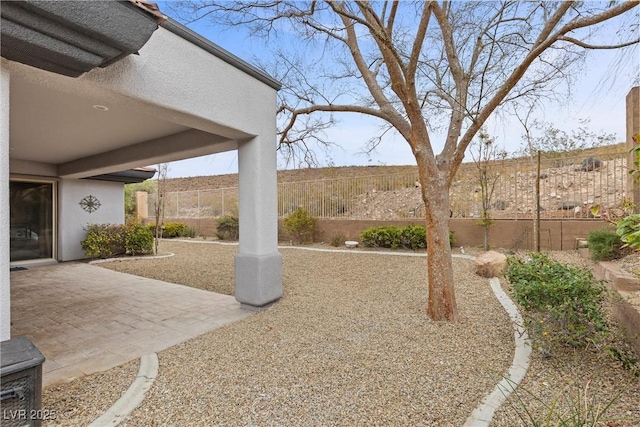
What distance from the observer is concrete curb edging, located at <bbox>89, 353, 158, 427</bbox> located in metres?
2.53

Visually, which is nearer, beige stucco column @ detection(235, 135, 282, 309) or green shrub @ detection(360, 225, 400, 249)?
beige stucco column @ detection(235, 135, 282, 309)

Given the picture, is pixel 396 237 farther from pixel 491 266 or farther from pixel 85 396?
pixel 85 396

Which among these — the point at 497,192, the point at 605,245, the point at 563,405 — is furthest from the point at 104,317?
the point at 497,192

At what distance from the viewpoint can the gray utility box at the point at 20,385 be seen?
6.99ft

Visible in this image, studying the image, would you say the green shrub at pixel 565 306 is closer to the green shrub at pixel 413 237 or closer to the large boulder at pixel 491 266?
the large boulder at pixel 491 266

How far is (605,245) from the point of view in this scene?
5941mm

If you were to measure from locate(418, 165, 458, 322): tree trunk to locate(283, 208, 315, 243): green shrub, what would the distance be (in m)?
8.63

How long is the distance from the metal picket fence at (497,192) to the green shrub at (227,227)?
8.86 feet

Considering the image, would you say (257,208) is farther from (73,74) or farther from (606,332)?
(606,332)

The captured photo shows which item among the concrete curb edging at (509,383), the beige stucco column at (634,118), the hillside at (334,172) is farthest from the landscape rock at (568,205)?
the concrete curb edging at (509,383)

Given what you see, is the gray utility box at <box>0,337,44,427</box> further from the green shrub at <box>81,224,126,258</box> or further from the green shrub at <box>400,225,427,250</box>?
the green shrub at <box>81,224,126,258</box>

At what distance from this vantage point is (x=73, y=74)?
2.77 m

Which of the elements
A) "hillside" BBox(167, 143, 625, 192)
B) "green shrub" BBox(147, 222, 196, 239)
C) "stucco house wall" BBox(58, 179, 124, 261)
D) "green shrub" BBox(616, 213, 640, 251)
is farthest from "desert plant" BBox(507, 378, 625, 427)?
"green shrub" BBox(147, 222, 196, 239)

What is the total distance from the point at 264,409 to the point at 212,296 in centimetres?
389
